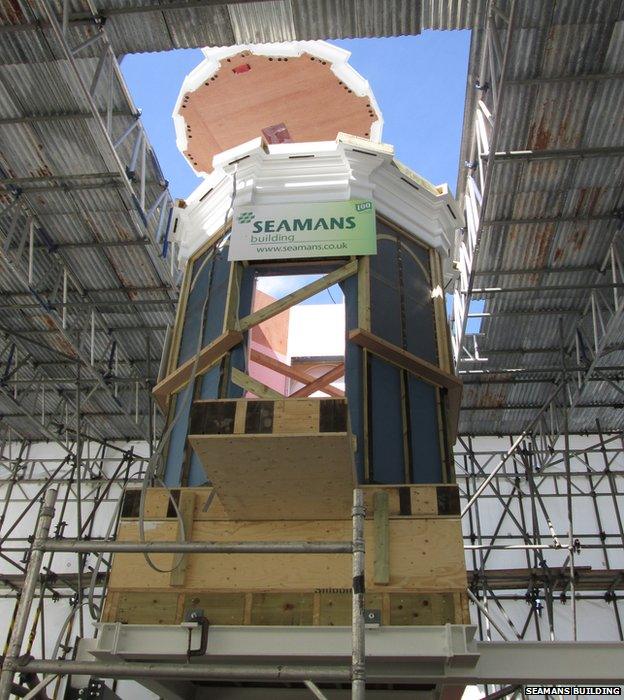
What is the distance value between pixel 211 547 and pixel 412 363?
13.8 feet

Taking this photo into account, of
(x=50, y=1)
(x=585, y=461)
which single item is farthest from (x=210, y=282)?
(x=585, y=461)

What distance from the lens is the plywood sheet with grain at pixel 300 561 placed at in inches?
289

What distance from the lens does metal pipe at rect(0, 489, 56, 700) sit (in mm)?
5520

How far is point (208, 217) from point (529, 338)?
420 inches

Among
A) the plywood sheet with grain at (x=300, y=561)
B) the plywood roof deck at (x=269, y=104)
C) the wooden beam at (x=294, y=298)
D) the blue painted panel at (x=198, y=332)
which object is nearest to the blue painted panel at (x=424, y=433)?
the plywood sheet with grain at (x=300, y=561)

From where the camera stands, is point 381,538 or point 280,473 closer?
point 280,473

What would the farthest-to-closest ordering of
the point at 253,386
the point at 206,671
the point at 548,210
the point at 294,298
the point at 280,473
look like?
the point at 548,210, the point at 294,298, the point at 253,386, the point at 280,473, the point at 206,671

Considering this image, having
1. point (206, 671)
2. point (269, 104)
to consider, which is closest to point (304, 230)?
point (206, 671)

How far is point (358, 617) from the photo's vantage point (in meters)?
5.36

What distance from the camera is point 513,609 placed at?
20922mm

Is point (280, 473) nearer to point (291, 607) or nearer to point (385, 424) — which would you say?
point (291, 607)

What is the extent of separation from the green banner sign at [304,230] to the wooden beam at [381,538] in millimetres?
3735

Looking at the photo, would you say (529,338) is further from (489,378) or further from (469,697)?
(469,697)

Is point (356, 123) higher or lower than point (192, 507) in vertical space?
higher
